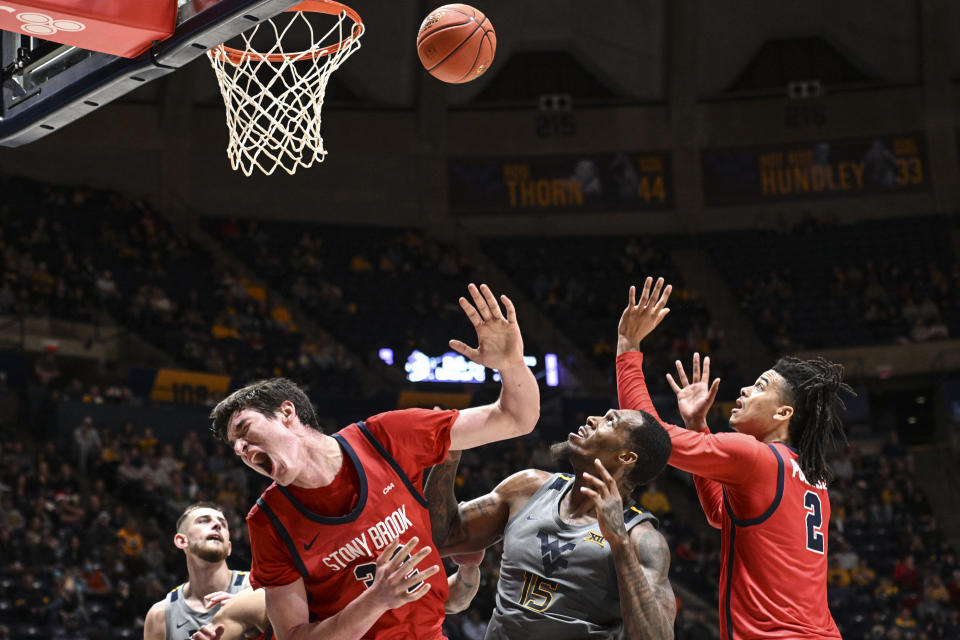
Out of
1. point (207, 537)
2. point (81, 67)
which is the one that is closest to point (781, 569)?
point (207, 537)

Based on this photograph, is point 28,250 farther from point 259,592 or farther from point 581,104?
point 259,592

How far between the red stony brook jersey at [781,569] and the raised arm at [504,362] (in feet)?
3.63

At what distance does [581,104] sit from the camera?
74.9 feet

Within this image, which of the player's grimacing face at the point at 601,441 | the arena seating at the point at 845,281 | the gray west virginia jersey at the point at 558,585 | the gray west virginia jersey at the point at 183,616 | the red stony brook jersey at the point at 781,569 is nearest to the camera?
the gray west virginia jersey at the point at 558,585

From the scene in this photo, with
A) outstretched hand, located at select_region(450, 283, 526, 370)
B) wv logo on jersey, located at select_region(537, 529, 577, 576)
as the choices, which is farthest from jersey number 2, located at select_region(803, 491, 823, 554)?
outstretched hand, located at select_region(450, 283, 526, 370)

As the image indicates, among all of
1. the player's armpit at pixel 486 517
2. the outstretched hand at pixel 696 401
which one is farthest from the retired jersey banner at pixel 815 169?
the player's armpit at pixel 486 517

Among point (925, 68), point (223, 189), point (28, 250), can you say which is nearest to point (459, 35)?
point (28, 250)

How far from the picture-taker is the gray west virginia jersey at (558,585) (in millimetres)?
3691

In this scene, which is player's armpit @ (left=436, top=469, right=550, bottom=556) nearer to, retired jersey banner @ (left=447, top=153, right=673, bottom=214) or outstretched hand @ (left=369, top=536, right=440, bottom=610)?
outstretched hand @ (left=369, top=536, right=440, bottom=610)

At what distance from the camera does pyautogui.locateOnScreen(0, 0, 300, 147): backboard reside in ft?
13.3

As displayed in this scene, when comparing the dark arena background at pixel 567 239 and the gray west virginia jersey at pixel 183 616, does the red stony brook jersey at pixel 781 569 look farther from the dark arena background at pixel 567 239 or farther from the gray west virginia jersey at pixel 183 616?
the dark arena background at pixel 567 239

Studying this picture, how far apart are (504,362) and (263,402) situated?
762mm

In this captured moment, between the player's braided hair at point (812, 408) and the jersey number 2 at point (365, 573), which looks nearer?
the jersey number 2 at point (365, 573)

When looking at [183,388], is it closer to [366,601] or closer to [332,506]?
[332,506]
